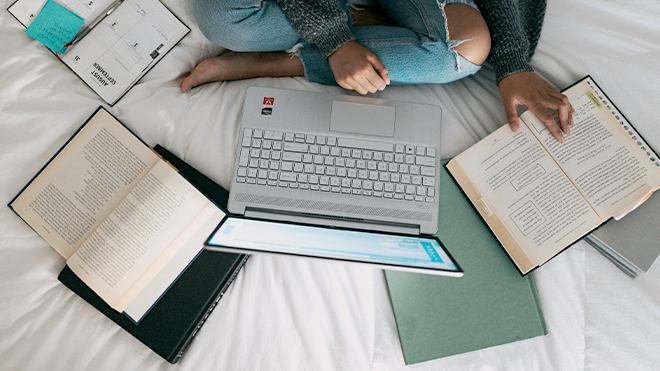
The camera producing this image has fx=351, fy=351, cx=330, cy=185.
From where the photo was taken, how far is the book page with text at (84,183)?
2.46ft

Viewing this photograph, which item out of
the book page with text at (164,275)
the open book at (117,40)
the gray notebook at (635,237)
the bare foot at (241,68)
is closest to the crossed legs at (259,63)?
the bare foot at (241,68)

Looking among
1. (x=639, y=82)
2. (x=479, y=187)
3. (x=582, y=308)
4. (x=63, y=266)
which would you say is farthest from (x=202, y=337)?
(x=639, y=82)

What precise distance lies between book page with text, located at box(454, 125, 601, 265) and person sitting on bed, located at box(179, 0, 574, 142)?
2.3 inches

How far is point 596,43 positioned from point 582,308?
596mm

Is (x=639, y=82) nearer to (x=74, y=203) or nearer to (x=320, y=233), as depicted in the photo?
(x=320, y=233)

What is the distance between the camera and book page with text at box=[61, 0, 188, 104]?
823mm

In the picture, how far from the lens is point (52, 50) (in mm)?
813

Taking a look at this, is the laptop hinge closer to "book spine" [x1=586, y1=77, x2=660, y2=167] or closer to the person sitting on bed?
the person sitting on bed

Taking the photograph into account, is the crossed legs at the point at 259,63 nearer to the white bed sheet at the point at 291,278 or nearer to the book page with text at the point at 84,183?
the white bed sheet at the point at 291,278

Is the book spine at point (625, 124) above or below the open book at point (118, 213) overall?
below

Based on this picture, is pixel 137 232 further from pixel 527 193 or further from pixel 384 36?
pixel 527 193

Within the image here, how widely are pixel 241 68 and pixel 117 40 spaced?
11.7 inches

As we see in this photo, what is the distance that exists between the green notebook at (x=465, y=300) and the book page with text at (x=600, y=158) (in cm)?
21

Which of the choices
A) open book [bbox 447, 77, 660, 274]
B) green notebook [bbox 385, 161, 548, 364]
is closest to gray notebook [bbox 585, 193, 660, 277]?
open book [bbox 447, 77, 660, 274]
